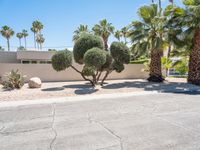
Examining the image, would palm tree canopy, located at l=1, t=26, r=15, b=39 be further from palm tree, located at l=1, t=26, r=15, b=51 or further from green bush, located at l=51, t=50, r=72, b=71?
green bush, located at l=51, t=50, r=72, b=71

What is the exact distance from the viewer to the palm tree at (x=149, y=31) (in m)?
17.9

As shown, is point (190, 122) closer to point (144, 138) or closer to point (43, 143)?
point (144, 138)

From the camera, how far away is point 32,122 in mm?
6820

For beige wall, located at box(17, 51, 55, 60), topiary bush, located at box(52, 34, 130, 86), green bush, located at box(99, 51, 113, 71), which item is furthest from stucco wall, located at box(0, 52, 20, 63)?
green bush, located at box(99, 51, 113, 71)

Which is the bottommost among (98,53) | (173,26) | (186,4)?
(98,53)

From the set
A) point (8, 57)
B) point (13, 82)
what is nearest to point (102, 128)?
point (13, 82)

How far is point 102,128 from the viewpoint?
603 centimetres

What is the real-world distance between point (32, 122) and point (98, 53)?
8289 millimetres

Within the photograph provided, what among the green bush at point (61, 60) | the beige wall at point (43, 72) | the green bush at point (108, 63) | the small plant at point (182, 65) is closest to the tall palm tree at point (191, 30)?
the small plant at point (182, 65)

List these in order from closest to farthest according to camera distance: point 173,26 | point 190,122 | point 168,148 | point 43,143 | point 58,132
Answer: point 168,148 → point 43,143 → point 58,132 → point 190,122 → point 173,26

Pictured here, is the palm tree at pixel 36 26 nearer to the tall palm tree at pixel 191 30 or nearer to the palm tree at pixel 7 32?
the palm tree at pixel 7 32

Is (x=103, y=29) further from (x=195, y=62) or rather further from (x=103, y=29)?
(x=195, y=62)

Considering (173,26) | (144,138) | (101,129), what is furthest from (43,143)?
(173,26)

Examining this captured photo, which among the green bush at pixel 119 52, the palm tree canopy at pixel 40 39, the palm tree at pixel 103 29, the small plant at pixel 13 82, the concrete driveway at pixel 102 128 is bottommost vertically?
the concrete driveway at pixel 102 128
